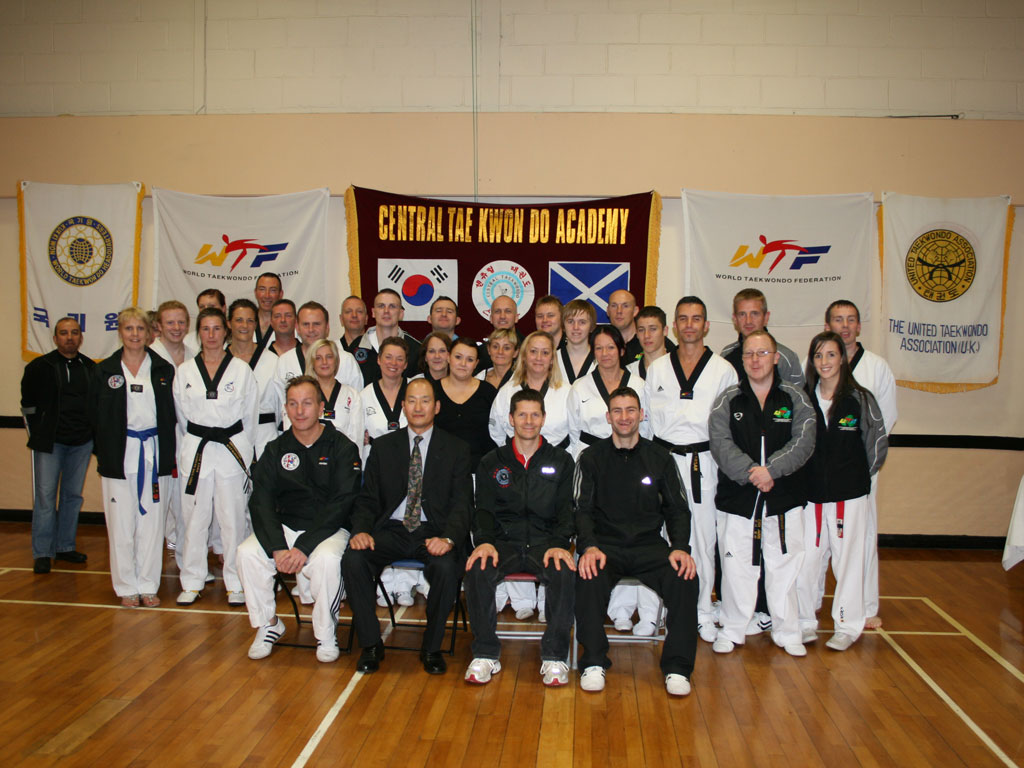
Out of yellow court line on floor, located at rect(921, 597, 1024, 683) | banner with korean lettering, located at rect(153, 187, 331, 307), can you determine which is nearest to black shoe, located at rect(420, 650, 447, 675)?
yellow court line on floor, located at rect(921, 597, 1024, 683)

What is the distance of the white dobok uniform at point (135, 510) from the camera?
4418mm

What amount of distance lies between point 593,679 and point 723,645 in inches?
32.2

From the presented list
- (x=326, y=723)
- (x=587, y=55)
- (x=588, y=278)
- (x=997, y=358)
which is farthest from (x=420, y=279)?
(x=997, y=358)

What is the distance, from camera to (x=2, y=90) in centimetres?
632

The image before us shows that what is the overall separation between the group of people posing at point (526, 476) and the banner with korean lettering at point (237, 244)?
55.6 inches

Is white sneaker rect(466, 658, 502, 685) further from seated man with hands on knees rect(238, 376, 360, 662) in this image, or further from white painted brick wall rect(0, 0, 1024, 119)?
white painted brick wall rect(0, 0, 1024, 119)

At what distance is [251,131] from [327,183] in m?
0.72

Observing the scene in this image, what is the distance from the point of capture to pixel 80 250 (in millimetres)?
6281

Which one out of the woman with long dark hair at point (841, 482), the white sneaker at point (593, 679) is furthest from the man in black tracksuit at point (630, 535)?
the woman with long dark hair at point (841, 482)

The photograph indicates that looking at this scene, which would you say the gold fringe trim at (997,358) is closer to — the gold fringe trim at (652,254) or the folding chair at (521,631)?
the gold fringe trim at (652,254)

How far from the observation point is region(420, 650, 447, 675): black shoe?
11.7 feet

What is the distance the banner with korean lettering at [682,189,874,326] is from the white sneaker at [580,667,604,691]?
3409mm

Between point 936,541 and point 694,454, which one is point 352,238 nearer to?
point 694,454

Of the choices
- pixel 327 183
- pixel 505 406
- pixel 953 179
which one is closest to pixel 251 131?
pixel 327 183
